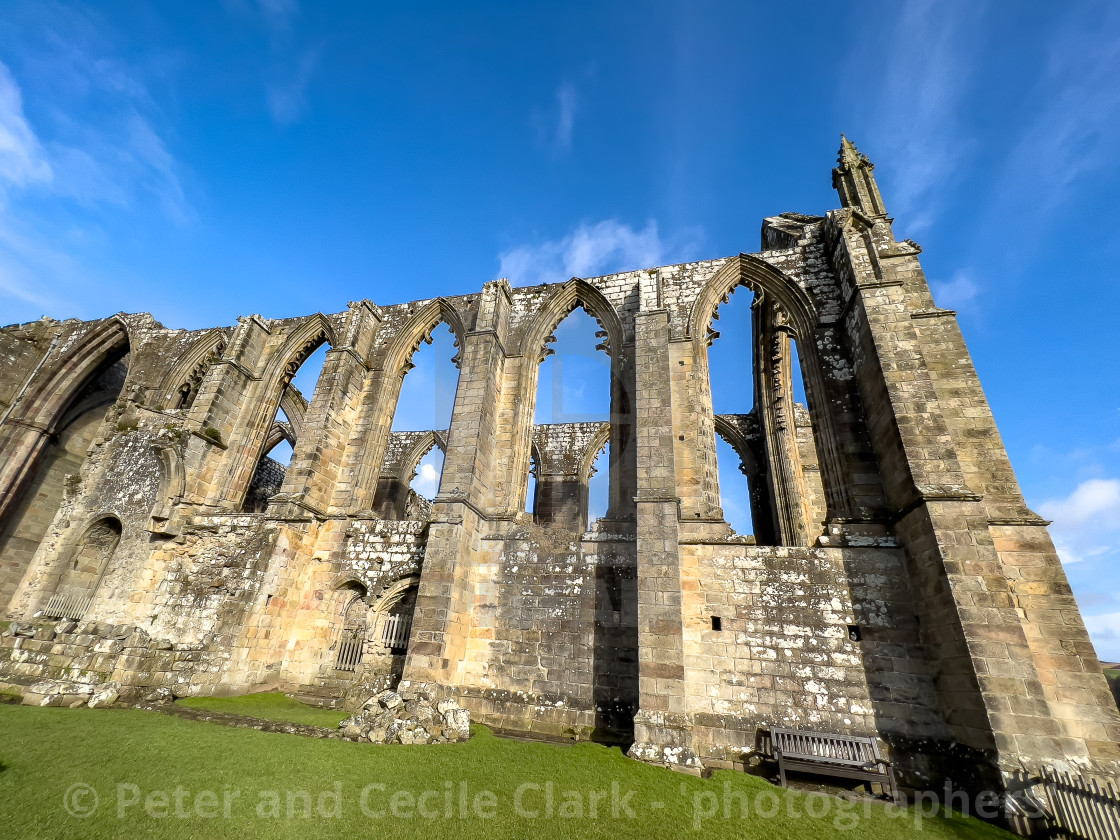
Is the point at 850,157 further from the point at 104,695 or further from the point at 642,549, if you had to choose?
the point at 104,695

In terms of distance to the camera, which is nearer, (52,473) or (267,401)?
(267,401)

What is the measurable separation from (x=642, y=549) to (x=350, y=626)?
6.25m

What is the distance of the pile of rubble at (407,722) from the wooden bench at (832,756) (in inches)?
159

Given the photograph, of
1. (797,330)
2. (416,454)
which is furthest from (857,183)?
(416,454)

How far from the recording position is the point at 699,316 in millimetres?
10086

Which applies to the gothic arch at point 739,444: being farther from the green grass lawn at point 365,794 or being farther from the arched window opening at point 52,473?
the arched window opening at point 52,473

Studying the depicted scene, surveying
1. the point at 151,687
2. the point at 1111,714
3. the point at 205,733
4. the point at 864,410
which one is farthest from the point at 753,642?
the point at 151,687

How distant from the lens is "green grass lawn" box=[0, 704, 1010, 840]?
11.5ft

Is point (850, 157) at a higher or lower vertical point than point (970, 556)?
higher

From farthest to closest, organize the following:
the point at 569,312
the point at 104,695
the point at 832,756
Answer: the point at 569,312 < the point at 104,695 < the point at 832,756

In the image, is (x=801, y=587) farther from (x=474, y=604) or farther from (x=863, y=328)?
(x=474, y=604)

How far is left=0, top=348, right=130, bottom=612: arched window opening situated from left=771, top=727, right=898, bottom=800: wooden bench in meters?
18.7

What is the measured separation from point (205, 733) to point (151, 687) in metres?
3.06

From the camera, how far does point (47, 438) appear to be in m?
15.1
